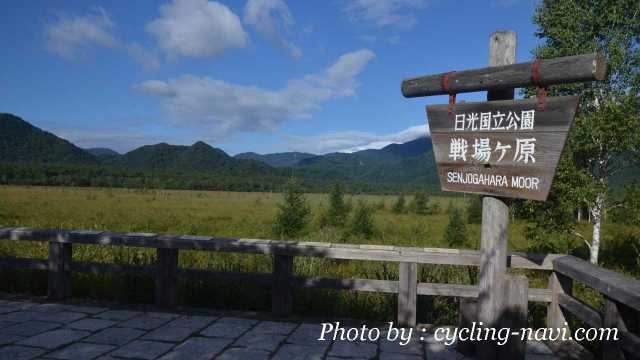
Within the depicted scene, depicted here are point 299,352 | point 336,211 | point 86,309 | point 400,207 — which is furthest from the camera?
point 400,207

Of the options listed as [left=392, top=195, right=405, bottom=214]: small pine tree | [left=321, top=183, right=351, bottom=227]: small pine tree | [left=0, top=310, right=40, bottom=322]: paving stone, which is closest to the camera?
[left=0, top=310, right=40, bottom=322]: paving stone

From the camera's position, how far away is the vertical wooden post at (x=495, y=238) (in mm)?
3430

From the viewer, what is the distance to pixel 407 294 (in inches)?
187

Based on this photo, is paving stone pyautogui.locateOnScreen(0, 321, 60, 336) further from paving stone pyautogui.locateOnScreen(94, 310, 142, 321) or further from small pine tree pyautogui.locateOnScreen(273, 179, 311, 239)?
small pine tree pyautogui.locateOnScreen(273, 179, 311, 239)

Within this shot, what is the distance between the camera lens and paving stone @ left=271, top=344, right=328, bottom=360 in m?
3.84

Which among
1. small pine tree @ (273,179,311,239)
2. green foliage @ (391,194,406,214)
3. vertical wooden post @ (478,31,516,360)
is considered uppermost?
vertical wooden post @ (478,31,516,360)

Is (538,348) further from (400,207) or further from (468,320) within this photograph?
(400,207)

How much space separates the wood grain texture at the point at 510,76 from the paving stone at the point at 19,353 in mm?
3954

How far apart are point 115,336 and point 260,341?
141cm

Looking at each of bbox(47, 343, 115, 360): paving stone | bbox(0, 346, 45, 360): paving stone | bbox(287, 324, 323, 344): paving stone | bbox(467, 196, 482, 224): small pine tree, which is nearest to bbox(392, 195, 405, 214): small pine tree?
bbox(467, 196, 482, 224): small pine tree

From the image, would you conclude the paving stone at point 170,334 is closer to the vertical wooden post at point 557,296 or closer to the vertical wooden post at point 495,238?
the vertical wooden post at point 495,238

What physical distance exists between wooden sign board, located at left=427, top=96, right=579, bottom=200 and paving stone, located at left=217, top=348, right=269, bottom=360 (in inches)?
84.5

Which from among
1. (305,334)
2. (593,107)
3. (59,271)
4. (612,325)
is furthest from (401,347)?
(593,107)

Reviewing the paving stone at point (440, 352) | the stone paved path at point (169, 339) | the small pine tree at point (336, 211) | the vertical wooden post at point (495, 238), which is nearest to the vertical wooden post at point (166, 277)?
the stone paved path at point (169, 339)
